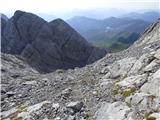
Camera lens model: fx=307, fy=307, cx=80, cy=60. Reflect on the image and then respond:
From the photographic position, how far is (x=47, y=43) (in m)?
168

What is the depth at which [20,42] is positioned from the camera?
17112 centimetres

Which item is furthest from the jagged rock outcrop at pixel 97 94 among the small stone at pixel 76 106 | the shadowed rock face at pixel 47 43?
the shadowed rock face at pixel 47 43

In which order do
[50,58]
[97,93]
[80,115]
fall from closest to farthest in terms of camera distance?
[80,115], [97,93], [50,58]

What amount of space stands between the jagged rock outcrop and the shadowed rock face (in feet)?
354

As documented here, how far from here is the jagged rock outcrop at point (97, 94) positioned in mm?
32844

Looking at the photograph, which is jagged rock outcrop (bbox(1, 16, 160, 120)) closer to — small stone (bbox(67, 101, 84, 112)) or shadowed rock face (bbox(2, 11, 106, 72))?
small stone (bbox(67, 101, 84, 112))

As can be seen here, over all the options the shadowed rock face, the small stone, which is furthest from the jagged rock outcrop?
the shadowed rock face

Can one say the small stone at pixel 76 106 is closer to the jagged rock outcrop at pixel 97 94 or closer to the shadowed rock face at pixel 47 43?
the jagged rock outcrop at pixel 97 94

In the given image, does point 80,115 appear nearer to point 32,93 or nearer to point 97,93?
point 97,93

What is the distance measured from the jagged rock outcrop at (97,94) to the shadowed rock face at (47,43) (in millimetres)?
107949

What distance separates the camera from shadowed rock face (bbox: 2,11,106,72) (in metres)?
162

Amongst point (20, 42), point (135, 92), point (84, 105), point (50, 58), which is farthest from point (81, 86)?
point (20, 42)

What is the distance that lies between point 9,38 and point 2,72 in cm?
10879

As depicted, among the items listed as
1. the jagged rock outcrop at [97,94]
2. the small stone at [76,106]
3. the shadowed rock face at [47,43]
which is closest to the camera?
the jagged rock outcrop at [97,94]
